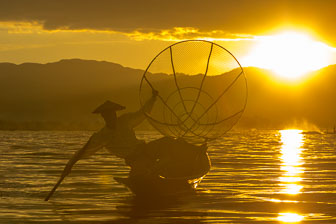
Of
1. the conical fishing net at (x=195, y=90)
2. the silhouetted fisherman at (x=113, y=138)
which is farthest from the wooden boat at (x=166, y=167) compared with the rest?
the conical fishing net at (x=195, y=90)

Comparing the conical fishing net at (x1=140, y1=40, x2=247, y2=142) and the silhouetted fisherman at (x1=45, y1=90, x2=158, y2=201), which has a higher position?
Result: the conical fishing net at (x1=140, y1=40, x2=247, y2=142)

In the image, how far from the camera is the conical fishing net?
22.8 metres

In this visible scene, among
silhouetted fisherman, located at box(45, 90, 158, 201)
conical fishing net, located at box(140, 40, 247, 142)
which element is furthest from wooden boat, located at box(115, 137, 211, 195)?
conical fishing net, located at box(140, 40, 247, 142)

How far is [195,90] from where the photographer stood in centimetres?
2441

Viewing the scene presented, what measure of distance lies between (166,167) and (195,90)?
3696 millimetres

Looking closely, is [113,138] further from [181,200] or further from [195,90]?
[195,90]

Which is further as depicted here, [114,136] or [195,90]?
[195,90]

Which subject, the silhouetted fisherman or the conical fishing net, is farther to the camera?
the conical fishing net

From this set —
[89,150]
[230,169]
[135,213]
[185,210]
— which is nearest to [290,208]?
[185,210]

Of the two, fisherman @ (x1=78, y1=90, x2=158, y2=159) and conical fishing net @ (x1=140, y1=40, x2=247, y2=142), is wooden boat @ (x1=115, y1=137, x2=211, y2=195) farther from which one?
conical fishing net @ (x1=140, y1=40, x2=247, y2=142)

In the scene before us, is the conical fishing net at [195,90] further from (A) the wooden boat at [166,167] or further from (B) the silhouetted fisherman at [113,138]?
(B) the silhouetted fisherman at [113,138]

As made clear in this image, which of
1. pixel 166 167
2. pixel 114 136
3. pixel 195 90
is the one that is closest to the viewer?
pixel 114 136

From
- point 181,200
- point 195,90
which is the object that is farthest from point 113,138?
point 195,90

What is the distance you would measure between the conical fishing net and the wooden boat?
0.79 meters
